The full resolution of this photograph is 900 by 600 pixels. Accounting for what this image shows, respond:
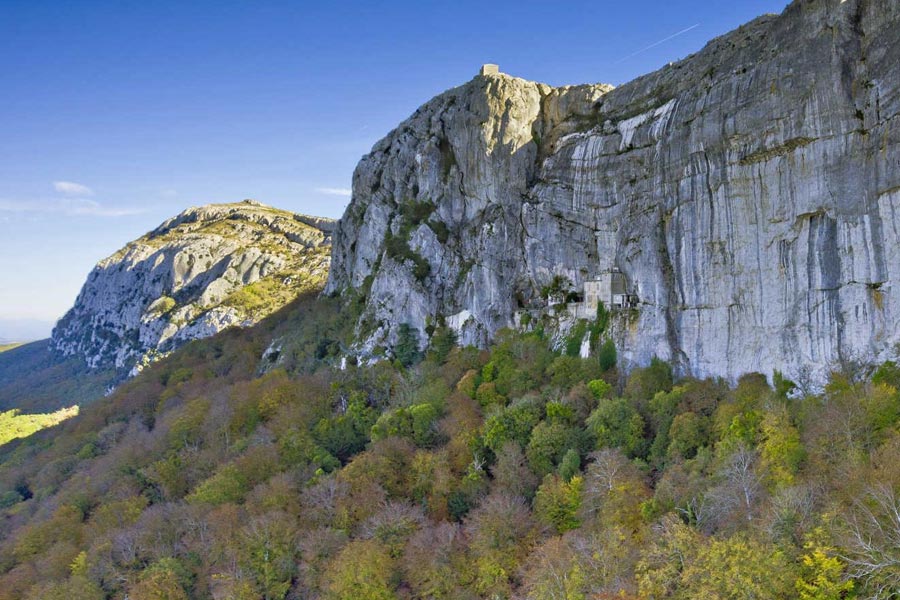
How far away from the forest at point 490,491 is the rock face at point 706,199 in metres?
3.31

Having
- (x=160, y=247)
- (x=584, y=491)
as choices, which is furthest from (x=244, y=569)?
(x=160, y=247)

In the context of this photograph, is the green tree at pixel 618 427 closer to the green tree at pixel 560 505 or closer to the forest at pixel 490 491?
the forest at pixel 490 491

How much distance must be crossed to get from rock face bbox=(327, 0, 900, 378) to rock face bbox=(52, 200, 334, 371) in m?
59.8

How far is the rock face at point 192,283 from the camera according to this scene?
111188 millimetres

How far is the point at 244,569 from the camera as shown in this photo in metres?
32.7

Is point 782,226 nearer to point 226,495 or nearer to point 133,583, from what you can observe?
point 226,495

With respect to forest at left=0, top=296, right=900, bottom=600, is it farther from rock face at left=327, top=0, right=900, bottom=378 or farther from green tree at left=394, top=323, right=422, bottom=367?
rock face at left=327, top=0, right=900, bottom=378

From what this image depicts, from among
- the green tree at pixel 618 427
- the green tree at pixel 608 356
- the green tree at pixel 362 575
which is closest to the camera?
the green tree at pixel 362 575

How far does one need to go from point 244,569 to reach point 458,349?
28.9 m

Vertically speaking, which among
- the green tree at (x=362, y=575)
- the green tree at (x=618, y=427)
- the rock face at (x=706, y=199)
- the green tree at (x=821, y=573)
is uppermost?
the rock face at (x=706, y=199)

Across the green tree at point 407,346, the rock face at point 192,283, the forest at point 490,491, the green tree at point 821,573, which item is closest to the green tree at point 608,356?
the forest at point 490,491

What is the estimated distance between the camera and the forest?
70.5ft

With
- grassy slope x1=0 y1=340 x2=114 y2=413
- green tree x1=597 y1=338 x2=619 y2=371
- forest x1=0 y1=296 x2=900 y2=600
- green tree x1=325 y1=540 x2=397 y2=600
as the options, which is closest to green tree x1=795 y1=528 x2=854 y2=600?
forest x1=0 y1=296 x2=900 y2=600

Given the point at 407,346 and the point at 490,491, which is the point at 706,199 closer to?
the point at 490,491
